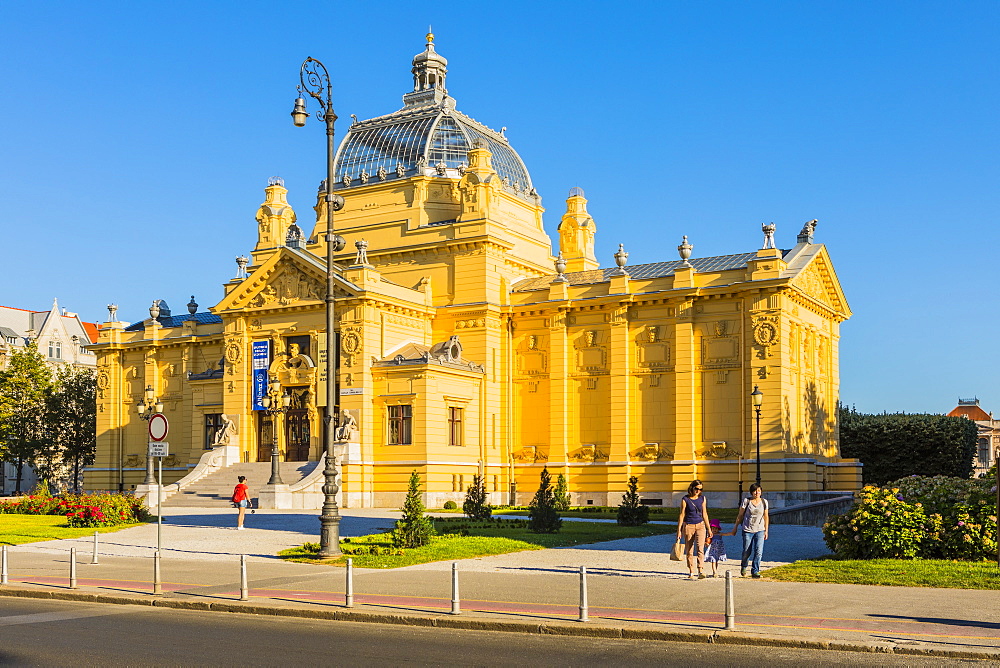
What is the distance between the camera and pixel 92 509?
37562 mm

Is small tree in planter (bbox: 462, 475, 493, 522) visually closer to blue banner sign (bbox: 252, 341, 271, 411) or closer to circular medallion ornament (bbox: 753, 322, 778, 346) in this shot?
circular medallion ornament (bbox: 753, 322, 778, 346)

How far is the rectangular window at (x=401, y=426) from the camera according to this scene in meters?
51.2

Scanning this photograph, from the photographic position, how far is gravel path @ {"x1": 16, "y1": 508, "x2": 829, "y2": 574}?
2512 centimetres

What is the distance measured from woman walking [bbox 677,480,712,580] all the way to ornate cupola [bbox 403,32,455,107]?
47.6m

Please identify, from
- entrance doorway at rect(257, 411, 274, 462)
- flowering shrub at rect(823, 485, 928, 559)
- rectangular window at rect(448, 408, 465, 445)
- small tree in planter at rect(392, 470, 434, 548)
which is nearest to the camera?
flowering shrub at rect(823, 485, 928, 559)

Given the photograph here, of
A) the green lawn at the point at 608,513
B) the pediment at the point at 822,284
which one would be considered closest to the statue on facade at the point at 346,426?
the green lawn at the point at 608,513

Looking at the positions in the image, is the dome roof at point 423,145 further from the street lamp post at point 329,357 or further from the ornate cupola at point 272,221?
the street lamp post at point 329,357

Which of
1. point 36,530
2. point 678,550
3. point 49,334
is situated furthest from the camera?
point 49,334

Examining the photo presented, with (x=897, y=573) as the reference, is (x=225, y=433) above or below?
above

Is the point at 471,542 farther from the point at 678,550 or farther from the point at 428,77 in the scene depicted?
the point at 428,77

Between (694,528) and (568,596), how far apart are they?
14.5ft

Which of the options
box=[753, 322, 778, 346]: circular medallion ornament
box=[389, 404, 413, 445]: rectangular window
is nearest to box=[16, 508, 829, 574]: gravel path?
box=[389, 404, 413, 445]: rectangular window

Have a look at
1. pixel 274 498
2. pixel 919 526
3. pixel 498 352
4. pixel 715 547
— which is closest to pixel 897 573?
pixel 919 526

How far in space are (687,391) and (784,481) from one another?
20.5ft
